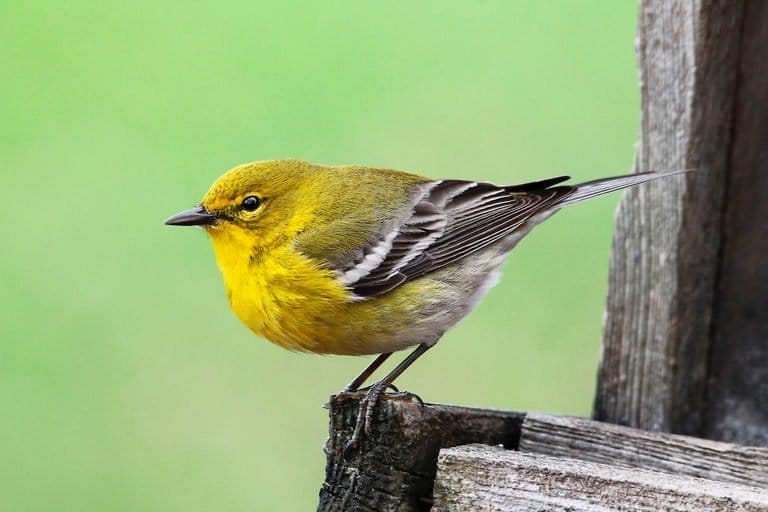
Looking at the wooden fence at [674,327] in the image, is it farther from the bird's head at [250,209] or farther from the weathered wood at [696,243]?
the bird's head at [250,209]

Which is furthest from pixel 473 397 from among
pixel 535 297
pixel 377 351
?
pixel 377 351

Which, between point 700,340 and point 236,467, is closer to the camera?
point 700,340

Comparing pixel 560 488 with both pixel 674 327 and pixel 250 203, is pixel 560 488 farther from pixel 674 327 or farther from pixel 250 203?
pixel 250 203

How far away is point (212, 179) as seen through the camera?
651 centimetres

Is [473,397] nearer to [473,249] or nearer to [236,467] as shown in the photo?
[236,467]

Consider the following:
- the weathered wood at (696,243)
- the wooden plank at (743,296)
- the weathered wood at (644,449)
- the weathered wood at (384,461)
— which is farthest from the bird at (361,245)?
the weathered wood at (384,461)

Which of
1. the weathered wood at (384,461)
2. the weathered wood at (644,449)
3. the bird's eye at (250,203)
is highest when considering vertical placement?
the bird's eye at (250,203)

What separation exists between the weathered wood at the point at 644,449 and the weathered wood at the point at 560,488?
0.50 m

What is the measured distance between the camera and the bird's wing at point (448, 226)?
4277 millimetres

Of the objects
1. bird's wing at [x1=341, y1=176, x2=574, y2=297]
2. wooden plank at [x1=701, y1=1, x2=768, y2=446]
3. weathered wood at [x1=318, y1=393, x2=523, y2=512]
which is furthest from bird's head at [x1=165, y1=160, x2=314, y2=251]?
wooden plank at [x1=701, y1=1, x2=768, y2=446]

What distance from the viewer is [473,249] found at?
4.55m

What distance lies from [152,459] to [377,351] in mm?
2383

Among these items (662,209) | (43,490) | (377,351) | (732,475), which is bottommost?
(43,490)

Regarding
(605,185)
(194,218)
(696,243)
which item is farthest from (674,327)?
(194,218)
